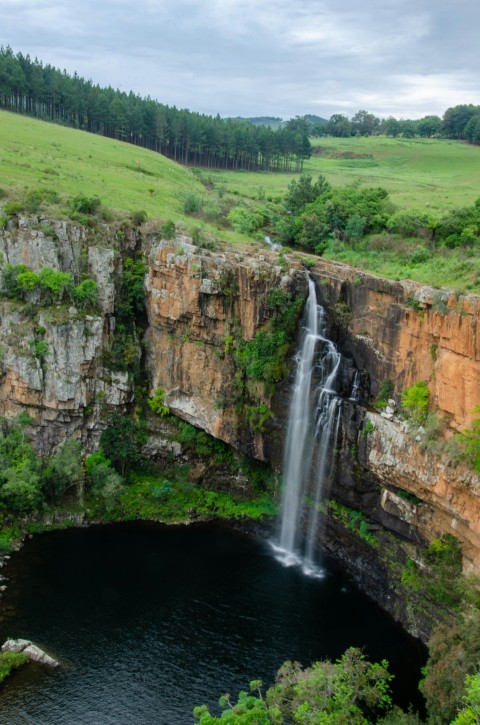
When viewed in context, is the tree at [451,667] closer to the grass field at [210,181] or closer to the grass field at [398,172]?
the grass field at [210,181]

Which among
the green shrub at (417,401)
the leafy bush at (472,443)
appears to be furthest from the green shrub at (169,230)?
the leafy bush at (472,443)

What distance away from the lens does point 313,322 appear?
37.7 metres

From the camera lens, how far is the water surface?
1096 inches

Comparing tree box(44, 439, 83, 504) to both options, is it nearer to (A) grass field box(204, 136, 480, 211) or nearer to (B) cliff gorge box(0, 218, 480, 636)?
(B) cliff gorge box(0, 218, 480, 636)

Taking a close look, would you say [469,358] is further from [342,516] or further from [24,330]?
[24,330]

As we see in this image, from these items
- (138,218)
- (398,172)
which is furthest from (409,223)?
(398,172)

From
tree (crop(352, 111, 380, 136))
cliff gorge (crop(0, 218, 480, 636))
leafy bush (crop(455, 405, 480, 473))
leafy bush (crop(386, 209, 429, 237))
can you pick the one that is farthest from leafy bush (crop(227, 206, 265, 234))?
tree (crop(352, 111, 380, 136))

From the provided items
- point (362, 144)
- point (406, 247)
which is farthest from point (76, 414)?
point (362, 144)

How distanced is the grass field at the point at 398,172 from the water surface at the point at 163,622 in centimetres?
3017

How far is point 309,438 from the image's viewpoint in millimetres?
38812

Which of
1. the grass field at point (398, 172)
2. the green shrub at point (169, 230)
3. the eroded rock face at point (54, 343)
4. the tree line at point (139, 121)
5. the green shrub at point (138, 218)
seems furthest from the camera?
the tree line at point (139, 121)

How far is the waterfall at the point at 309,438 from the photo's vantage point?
37.5m

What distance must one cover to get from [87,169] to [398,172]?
1888 inches

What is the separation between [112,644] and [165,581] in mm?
5701
